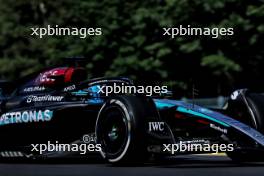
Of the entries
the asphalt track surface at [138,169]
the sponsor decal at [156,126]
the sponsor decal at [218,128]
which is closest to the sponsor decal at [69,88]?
the asphalt track surface at [138,169]

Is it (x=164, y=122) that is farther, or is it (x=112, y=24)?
(x=112, y=24)

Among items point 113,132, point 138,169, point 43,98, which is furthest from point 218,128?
point 43,98

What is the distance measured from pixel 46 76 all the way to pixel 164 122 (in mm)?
Answer: 1984

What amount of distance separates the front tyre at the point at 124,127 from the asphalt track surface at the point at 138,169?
13cm

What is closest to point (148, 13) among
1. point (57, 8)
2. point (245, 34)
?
point (245, 34)

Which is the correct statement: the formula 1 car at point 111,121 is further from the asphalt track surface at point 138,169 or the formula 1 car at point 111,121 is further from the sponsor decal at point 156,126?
the asphalt track surface at point 138,169

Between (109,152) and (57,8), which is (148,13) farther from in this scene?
(109,152)

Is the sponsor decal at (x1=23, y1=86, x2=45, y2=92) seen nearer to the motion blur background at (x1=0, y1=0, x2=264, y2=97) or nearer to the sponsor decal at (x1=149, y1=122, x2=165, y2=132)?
the sponsor decal at (x1=149, y1=122, x2=165, y2=132)

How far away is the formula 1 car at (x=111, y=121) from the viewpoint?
24.3ft

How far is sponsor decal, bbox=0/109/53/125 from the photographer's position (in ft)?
27.5

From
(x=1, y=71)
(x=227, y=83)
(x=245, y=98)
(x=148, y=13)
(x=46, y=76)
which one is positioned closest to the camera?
(x=245, y=98)

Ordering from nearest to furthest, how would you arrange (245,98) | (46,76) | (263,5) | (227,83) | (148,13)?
(245,98) → (46,76) → (263,5) → (148,13) → (227,83)

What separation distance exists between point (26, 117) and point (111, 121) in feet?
4.26

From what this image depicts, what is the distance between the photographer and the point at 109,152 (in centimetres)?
766
